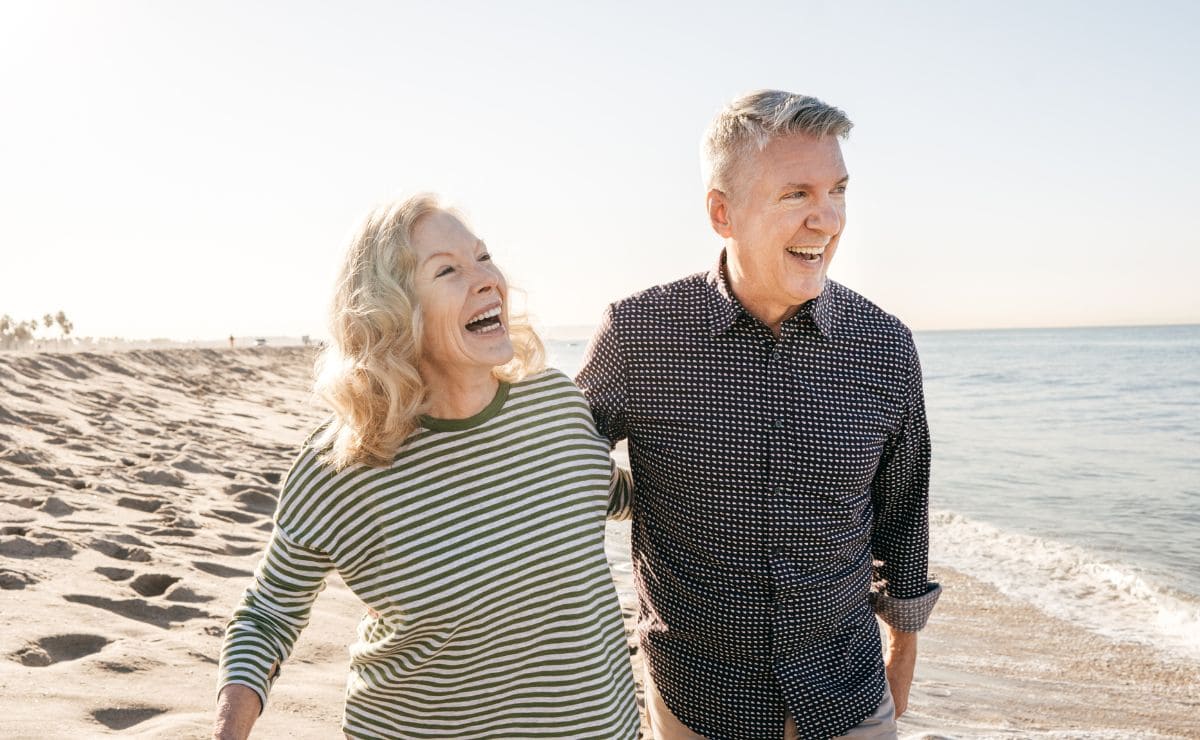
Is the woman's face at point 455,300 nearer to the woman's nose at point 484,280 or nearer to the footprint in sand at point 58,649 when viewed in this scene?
the woman's nose at point 484,280

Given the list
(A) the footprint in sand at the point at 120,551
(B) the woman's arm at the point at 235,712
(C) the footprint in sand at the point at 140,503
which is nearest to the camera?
(B) the woman's arm at the point at 235,712

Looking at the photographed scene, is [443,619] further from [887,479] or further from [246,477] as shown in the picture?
[246,477]

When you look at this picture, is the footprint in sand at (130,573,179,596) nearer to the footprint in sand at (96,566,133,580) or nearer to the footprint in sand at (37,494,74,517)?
the footprint in sand at (96,566,133,580)

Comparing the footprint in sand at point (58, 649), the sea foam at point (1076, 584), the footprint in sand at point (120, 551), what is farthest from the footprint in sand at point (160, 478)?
the sea foam at point (1076, 584)

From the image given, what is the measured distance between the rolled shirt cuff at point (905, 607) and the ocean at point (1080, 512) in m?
1.18

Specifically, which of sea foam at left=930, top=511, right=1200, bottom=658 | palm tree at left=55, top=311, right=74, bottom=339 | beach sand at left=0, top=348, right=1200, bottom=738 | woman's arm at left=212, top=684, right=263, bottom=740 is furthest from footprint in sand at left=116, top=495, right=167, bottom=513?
palm tree at left=55, top=311, right=74, bottom=339

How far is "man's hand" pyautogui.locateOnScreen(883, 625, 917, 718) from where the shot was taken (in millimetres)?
2795

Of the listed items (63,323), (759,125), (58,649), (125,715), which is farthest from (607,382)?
(63,323)

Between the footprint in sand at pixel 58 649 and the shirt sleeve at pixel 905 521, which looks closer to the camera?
the shirt sleeve at pixel 905 521

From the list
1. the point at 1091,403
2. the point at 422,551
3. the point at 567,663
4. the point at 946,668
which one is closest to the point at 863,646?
the point at 567,663

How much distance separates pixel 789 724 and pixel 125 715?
212 cm

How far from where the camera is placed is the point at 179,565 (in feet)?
15.9

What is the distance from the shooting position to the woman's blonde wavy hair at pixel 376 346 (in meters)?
2.09

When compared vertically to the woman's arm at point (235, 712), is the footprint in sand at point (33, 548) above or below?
below
